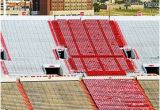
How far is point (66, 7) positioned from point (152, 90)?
74.1m

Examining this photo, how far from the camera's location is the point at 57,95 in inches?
1352

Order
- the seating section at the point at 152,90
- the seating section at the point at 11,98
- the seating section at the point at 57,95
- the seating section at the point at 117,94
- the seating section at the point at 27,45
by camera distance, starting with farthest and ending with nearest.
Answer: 1. the seating section at the point at 27,45
2. the seating section at the point at 152,90
3. the seating section at the point at 117,94
4. the seating section at the point at 57,95
5. the seating section at the point at 11,98

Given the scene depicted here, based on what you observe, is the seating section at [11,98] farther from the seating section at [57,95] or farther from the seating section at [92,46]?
the seating section at [92,46]

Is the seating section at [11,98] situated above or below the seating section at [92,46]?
below

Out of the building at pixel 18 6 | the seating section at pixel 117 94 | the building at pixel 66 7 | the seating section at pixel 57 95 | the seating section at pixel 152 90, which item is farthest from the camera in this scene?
the building at pixel 66 7

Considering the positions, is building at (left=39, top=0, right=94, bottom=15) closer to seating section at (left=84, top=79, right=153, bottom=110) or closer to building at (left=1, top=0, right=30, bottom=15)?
building at (left=1, top=0, right=30, bottom=15)

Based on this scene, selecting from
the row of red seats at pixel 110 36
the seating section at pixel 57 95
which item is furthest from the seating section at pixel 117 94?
the row of red seats at pixel 110 36

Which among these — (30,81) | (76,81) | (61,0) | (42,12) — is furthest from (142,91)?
(61,0)

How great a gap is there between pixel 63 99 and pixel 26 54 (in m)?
4.33

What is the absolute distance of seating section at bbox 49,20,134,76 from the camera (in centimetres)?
3744

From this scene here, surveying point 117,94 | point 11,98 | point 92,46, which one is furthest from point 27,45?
point 117,94

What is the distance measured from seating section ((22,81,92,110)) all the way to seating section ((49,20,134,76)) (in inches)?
82.3

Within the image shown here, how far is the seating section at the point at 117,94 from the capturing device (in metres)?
34.7

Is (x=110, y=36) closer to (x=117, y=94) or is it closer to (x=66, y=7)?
(x=117, y=94)
